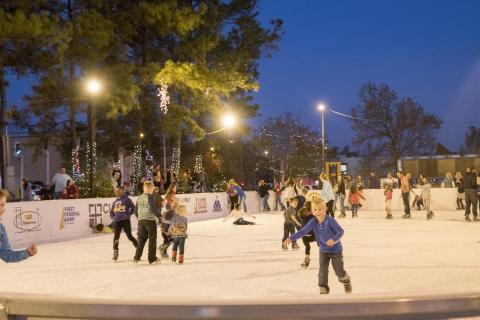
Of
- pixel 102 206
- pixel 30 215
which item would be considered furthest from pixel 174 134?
pixel 30 215

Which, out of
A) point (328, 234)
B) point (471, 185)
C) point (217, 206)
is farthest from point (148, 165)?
point (328, 234)

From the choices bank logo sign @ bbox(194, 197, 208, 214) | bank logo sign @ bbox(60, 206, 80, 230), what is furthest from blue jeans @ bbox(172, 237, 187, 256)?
bank logo sign @ bbox(194, 197, 208, 214)

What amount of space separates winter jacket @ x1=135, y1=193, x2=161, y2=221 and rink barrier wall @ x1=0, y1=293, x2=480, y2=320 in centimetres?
895

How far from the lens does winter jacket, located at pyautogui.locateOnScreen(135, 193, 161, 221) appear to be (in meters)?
11.4

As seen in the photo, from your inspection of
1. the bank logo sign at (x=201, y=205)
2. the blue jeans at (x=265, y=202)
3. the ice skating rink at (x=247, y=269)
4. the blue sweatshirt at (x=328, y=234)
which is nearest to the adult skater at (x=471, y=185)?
the ice skating rink at (x=247, y=269)

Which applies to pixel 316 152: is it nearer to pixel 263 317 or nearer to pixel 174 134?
pixel 174 134

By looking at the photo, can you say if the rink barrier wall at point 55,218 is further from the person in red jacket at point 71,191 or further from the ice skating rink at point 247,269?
the person in red jacket at point 71,191

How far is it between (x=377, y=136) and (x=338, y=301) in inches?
2070

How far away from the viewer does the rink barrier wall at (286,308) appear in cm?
237

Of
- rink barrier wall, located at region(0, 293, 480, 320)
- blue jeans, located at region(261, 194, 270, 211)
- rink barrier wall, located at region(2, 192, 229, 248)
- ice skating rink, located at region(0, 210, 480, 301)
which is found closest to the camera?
rink barrier wall, located at region(0, 293, 480, 320)

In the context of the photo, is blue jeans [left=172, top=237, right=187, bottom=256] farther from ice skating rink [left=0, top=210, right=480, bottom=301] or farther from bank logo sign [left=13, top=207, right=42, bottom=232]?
bank logo sign [left=13, top=207, right=42, bottom=232]

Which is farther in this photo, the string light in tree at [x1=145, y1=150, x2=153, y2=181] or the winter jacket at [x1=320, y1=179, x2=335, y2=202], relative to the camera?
the string light in tree at [x1=145, y1=150, x2=153, y2=181]

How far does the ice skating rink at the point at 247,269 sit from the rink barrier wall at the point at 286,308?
10.1 feet

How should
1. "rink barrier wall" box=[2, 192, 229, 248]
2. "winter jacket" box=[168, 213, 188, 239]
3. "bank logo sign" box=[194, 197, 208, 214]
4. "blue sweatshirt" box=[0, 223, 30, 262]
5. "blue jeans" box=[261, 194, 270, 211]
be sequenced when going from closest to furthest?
1. "blue sweatshirt" box=[0, 223, 30, 262]
2. "winter jacket" box=[168, 213, 188, 239]
3. "rink barrier wall" box=[2, 192, 229, 248]
4. "bank logo sign" box=[194, 197, 208, 214]
5. "blue jeans" box=[261, 194, 270, 211]
